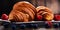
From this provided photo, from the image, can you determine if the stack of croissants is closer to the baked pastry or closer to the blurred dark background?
the baked pastry

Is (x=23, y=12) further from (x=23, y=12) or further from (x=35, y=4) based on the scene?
(x=35, y=4)

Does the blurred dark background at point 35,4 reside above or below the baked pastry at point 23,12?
above

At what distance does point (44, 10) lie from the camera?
87 cm

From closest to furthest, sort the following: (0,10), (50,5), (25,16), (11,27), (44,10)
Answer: (11,27) → (25,16) → (44,10) → (0,10) → (50,5)

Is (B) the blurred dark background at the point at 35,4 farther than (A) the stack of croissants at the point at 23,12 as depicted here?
Yes

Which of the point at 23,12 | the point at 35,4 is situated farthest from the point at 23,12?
the point at 35,4

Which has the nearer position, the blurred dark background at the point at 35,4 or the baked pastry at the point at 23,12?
the baked pastry at the point at 23,12

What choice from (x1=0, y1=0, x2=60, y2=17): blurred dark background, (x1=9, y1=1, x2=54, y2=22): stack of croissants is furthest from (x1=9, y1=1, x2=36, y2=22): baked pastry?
(x1=0, y1=0, x2=60, y2=17): blurred dark background

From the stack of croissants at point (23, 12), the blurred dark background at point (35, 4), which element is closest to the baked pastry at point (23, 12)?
the stack of croissants at point (23, 12)

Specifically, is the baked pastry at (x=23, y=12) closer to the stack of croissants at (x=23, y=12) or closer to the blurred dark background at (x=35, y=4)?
the stack of croissants at (x=23, y=12)

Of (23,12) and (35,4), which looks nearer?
(23,12)

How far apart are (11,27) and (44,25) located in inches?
6.0

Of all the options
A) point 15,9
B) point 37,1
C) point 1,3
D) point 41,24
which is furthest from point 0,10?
point 41,24

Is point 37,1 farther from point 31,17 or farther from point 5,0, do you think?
point 31,17
